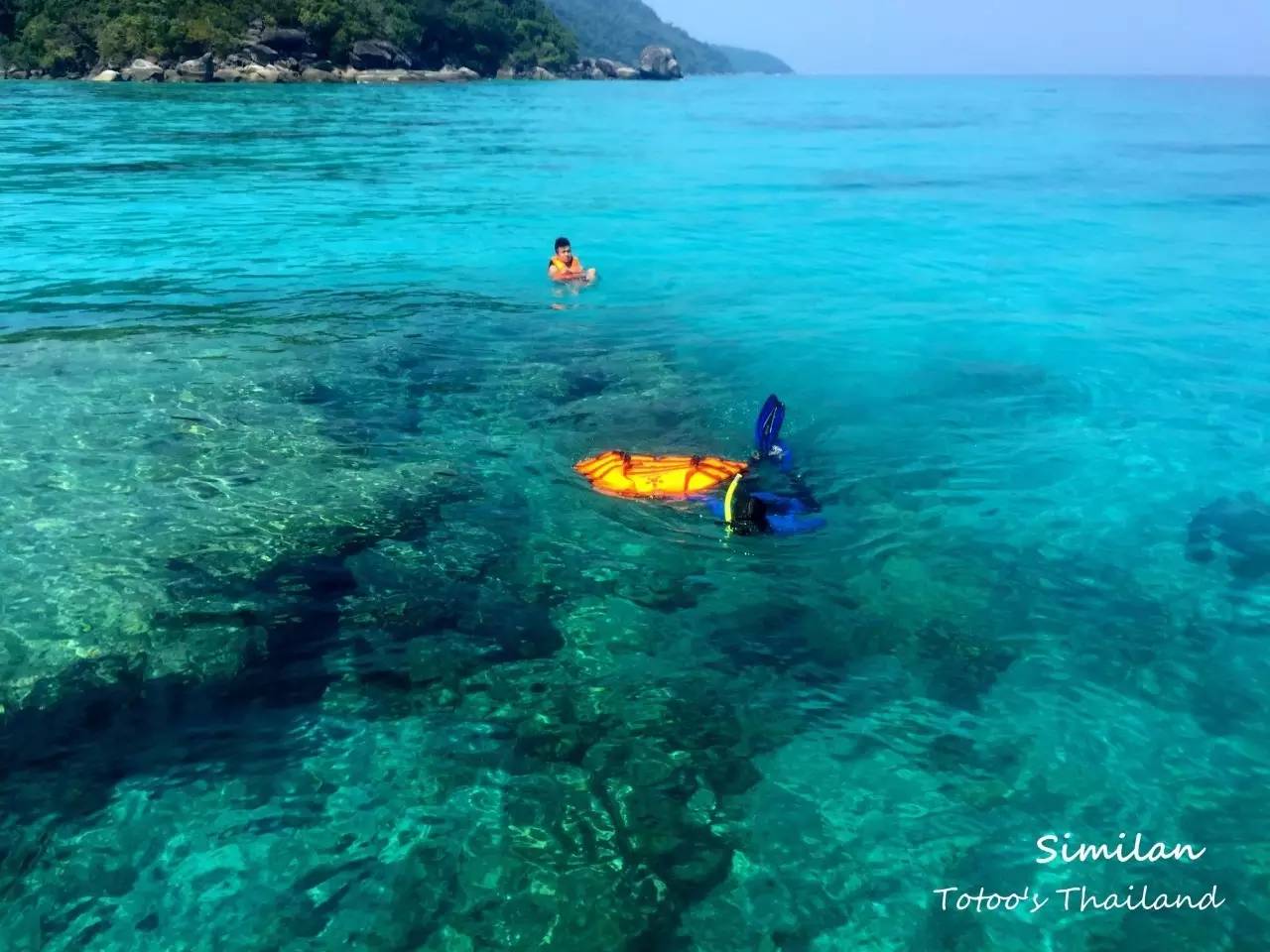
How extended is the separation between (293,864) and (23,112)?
63985 mm

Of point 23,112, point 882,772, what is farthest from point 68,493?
point 23,112

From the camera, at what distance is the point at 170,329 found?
15047 millimetres

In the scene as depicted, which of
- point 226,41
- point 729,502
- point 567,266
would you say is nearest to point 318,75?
point 226,41

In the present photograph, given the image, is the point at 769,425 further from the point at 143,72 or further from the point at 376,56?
the point at 376,56

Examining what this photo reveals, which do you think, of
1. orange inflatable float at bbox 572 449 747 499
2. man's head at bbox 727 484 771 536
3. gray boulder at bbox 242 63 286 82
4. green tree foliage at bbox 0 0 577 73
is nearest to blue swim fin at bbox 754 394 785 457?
orange inflatable float at bbox 572 449 747 499

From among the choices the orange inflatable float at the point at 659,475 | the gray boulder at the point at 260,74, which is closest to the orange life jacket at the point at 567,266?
the orange inflatable float at the point at 659,475

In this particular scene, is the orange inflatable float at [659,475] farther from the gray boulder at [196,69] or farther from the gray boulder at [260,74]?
the gray boulder at [260,74]

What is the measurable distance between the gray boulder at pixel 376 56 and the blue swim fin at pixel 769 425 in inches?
4389

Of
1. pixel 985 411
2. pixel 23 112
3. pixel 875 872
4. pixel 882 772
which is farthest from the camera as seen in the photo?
pixel 23 112

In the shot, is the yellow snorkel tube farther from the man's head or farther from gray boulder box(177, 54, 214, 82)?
gray boulder box(177, 54, 214, 82)

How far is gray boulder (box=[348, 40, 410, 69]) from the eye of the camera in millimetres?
105500

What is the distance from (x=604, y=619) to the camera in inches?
312

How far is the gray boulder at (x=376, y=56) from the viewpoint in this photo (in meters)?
106

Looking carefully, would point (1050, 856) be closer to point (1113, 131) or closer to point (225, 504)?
point (225, 504)
